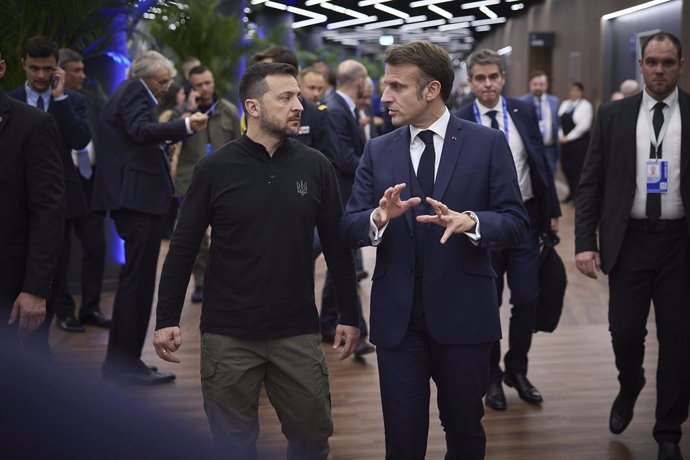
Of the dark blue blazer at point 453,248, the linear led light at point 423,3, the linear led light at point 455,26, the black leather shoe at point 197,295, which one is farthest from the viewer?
the linear led light at point 455,26

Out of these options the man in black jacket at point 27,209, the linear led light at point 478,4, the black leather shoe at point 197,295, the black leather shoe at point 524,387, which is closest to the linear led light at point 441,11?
the linear led light at point 478,4

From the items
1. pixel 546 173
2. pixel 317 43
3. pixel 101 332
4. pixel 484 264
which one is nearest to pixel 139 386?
pixel 101 332

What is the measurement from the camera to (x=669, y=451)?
3920 millimetres

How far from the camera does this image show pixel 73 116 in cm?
535

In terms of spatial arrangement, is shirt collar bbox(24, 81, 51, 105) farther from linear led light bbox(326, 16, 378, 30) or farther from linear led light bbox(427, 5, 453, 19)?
linear led light bbox(326, 16, 378, 30)

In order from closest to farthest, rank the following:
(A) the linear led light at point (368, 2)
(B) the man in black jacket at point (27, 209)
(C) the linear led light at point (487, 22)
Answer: (B) the man in black jacket at point (27, 209)
(A) the linear led light at point (368, 2)
(C) the linear led light at point (487, 22)

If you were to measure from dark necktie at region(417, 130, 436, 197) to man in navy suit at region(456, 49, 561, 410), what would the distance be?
5.41ft

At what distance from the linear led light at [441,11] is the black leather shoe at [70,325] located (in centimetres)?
2148

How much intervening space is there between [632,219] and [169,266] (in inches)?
77.8

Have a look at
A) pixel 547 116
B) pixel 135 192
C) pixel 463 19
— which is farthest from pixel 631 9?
pixel 463 19

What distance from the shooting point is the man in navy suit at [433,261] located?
2957 millimetres

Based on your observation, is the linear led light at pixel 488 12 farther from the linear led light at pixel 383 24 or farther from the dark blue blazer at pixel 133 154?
the dark blue blazer at pixel 133 154

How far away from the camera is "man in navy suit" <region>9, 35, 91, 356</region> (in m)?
4.81

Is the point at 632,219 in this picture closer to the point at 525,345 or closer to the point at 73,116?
the point at 525,345
